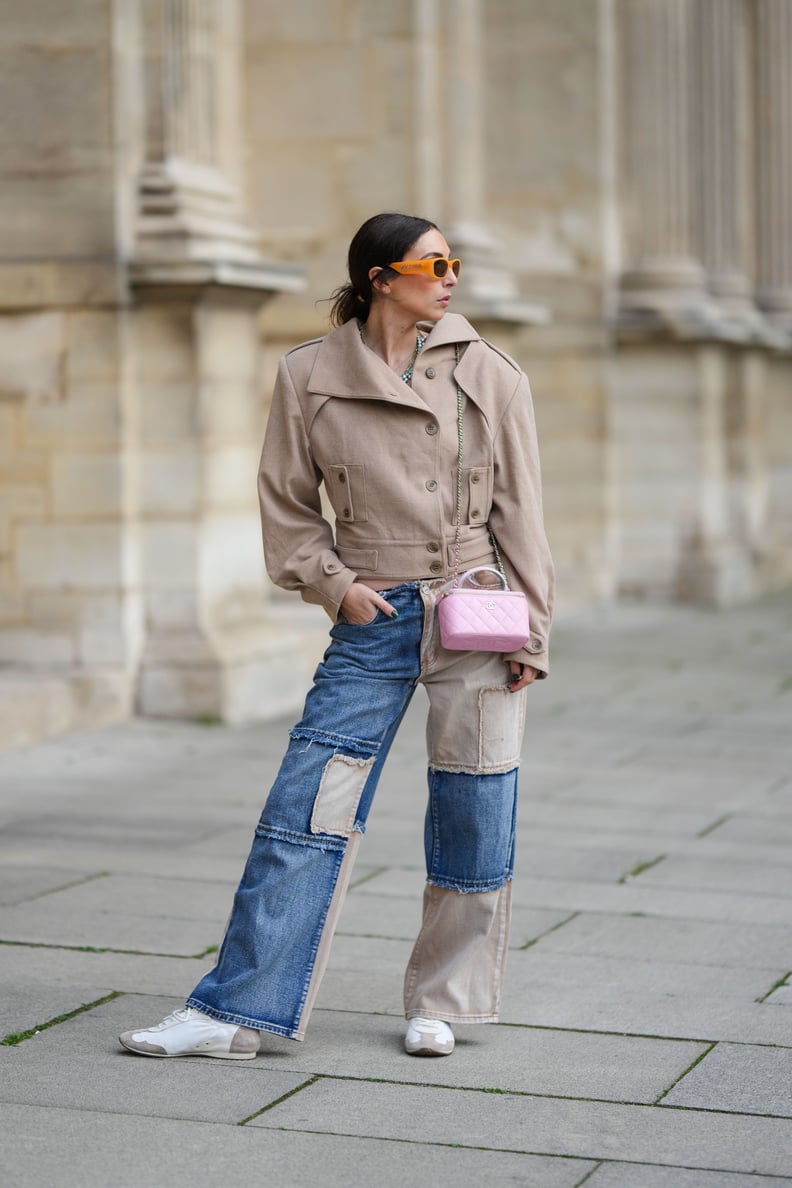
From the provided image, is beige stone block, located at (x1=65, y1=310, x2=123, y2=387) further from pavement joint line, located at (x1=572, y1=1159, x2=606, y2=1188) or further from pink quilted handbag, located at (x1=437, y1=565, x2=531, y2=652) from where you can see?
pavement joint line, located at (x1=572, y1=1159, x2=606, y2=1188)

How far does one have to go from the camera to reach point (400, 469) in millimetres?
4312

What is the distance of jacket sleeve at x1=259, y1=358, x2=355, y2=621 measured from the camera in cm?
437

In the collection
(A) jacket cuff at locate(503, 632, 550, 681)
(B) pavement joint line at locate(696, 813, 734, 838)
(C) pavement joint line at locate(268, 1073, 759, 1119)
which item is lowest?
(B) pavement joint line at locate(696, 813, 734, 838)

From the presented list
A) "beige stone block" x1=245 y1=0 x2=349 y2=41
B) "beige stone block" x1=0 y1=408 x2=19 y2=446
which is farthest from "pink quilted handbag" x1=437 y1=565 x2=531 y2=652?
"beige stone block" x1=245 y1=0 x2=349 y2=41

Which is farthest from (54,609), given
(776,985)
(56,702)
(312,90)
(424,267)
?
(424,267)

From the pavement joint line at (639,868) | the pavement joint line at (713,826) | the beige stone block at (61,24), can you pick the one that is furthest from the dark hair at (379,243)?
the beige stone block at (61,24)

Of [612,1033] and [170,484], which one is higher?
[170,484]

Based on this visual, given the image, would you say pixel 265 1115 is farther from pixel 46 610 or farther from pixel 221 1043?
pixel 46 610

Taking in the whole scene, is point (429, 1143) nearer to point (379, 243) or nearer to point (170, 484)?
point (379, 243)

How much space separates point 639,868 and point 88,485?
3.65 metres

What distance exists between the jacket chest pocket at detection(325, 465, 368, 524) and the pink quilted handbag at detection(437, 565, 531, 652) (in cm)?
26

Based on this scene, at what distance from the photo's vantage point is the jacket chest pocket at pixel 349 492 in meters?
4.33

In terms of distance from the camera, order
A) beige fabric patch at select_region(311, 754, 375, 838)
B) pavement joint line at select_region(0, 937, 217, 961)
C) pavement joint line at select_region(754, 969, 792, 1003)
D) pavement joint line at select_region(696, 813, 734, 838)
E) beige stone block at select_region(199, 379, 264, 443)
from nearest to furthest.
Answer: beige fabric patch at select_region(311, 754, 375, 838) < pavement joint line at select_region(754, 969, 792, 1003) < pavement joint line at select_region(0, 937, 217, 961) < pavement joint line at select_region(696, 813, 734, 838) < beige stone block at select_region(199, 379, 264, 443)

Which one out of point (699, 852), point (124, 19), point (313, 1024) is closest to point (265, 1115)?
point (313, 1024)
